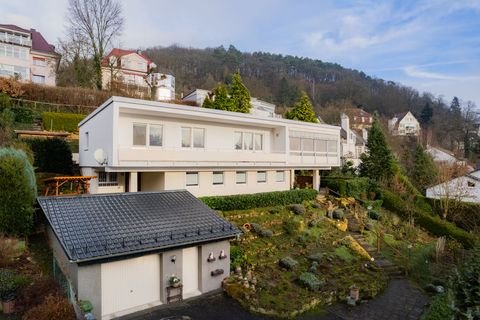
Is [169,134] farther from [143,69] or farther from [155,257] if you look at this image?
[143,69]

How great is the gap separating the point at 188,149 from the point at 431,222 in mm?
20101

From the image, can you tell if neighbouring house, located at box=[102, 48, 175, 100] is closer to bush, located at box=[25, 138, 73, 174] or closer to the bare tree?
the bare tree

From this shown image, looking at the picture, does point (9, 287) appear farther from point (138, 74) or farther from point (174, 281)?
point (138, 74)

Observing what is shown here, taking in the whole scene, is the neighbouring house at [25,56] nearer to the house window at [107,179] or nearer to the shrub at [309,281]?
the house window at [107,179]

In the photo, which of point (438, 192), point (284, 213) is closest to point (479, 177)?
point (438, 192)

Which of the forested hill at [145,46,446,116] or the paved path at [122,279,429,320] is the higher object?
the forested hill at [145,46,446,116]

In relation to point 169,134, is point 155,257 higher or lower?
lower

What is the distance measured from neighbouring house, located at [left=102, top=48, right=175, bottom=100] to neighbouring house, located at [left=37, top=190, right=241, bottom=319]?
35.9 meters

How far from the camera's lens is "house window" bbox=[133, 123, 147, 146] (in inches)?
693

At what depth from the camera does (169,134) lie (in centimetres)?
1878

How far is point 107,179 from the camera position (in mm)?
19125

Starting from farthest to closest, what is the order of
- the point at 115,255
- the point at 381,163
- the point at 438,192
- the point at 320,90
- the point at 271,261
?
the point at 320,90 → the point at 381,163 → the point at 438,192 → the point at 271,261 → the point at 115,255

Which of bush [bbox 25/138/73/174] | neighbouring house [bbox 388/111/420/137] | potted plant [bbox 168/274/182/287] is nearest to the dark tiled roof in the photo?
potted plant [bbox 168/274/182/287]

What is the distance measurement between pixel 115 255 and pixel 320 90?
280ft
